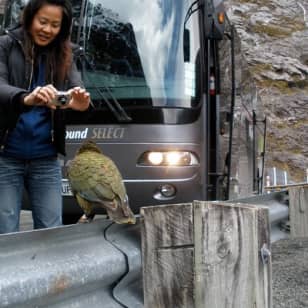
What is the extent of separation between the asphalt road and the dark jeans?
2.03m

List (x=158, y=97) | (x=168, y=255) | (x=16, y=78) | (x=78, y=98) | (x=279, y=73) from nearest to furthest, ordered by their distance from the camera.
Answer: (x=168, y=255) < (x=78, y=98) < (x=16, y=78) < (x=158, y=97) < (x=279, y=73)

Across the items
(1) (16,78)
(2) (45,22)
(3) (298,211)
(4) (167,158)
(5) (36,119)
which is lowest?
(3) (298,211)

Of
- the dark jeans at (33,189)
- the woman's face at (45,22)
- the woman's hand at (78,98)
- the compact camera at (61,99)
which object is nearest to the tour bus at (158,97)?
the dark jeans at (33,189)

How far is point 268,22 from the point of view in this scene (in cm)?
2695

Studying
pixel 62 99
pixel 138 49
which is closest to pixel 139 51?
pixel 138 49

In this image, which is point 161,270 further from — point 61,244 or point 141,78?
point 141,78

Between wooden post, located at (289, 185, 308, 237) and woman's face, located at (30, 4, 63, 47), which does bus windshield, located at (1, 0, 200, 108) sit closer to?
wooden post, located at (289, 185, 308, 237)

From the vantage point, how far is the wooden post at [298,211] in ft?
14.2

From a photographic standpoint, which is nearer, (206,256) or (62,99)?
(206,256)

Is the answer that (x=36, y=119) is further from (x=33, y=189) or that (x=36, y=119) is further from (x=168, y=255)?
(x=168, y=255)

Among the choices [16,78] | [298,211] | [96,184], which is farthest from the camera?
[298,211]

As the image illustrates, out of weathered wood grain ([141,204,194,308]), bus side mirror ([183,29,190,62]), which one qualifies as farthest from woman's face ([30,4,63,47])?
bus side mirror ([183,29,190,62])

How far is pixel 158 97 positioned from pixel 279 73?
18.1 metres

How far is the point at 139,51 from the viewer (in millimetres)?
6906
